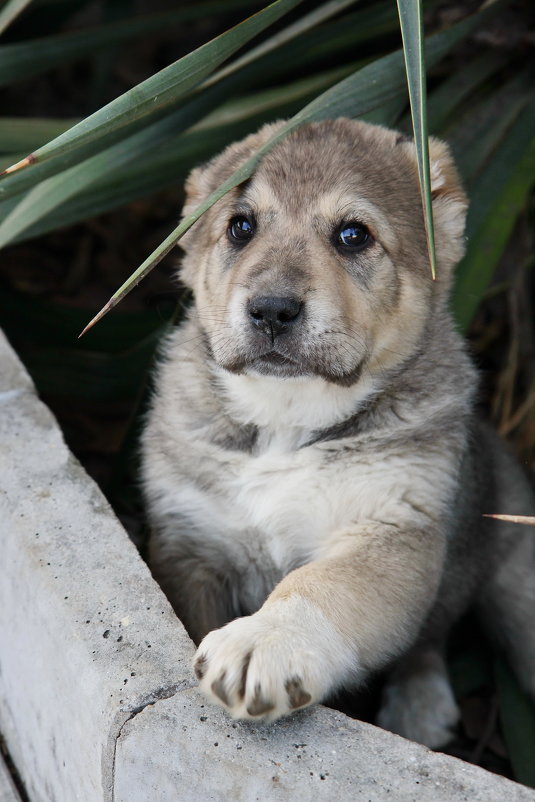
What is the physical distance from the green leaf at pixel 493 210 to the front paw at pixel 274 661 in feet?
5.44

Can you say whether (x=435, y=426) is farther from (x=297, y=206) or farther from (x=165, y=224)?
(x=165, y=224)

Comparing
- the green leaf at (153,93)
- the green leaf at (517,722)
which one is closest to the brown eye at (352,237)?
the green leaf at (153,93)

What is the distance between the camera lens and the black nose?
2.68 metres

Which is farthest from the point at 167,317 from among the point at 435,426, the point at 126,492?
the point at 435,426

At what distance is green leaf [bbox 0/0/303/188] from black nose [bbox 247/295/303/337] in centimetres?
62

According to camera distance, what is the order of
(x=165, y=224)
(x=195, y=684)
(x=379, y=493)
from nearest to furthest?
(x=195, y=684), (x=379, y=493), (x=165, y=224)

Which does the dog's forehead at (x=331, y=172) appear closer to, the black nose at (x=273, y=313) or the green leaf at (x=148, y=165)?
the black nose at (x=273, y=313)

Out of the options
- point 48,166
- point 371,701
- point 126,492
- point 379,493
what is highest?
point 48,166

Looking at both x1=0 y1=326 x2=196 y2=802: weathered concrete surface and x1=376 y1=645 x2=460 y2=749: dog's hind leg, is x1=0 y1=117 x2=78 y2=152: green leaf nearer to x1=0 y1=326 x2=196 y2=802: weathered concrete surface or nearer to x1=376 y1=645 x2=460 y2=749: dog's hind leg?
x1=0 y1=326 x2=196 y2=802: weathered concrete surface

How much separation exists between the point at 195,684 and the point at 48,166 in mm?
1642

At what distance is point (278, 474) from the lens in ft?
10.1

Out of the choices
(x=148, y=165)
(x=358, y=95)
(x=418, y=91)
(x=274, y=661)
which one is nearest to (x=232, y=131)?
(x=148, y=165)

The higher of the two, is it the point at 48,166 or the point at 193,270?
the point at 48,166

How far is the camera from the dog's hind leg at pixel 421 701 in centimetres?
353
